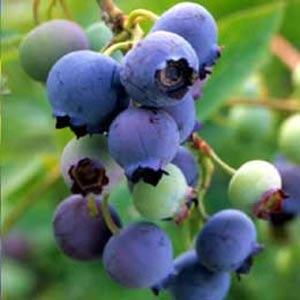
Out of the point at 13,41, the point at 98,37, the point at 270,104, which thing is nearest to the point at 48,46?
the point at 98,37

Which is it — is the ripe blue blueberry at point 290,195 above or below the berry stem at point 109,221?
below

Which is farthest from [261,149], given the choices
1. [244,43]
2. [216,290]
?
[216,290]

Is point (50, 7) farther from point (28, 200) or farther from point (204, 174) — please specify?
point (28, 200)

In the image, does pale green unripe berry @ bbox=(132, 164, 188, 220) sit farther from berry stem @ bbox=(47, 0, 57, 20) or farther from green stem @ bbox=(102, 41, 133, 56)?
berry stem @ bbox=(47, 0, 57, 20)

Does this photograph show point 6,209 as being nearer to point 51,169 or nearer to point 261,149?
point 51,169

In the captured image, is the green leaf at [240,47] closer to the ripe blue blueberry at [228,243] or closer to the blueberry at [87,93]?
the ripe blue blueberry at [228,243]

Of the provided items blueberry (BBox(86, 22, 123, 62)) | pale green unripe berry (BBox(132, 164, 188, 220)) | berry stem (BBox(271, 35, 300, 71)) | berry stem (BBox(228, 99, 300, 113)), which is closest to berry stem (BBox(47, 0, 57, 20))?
blueberry (BBox(86, 22, 123, 62))

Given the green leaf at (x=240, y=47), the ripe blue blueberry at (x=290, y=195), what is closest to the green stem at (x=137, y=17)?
the ripe blue blueberry at (x=290, y=195)
